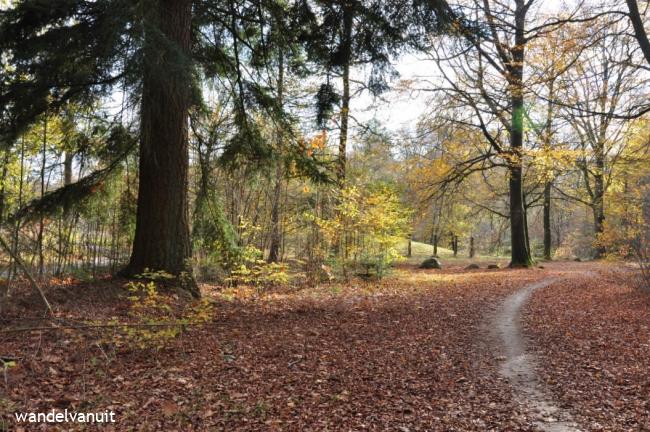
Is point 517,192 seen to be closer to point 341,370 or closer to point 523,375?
point 523,375

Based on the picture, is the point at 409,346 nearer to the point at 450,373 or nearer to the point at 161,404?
the point at 450,373

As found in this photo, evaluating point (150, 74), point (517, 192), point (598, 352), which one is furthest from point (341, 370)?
point (517, 192)

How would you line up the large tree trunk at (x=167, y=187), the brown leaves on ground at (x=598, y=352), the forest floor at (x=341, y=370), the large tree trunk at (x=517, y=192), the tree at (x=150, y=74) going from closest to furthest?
the forest floor at (x=341, y=370), the brown leaves on ground at (x=598, y=352), the tree at (x=150, y=74), the large tree trunk at (x=167, y=187), the large tree trunk at (x=517, y=192)

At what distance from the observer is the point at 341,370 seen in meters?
4.73

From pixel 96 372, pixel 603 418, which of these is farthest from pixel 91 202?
pixel 603 418

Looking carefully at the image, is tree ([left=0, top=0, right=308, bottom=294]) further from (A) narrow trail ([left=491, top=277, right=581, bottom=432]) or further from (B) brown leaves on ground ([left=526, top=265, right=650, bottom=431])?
(B) brown leaves on ground ([left=526, top=265, right=650, bottom=431])

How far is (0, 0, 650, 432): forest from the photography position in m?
3.90

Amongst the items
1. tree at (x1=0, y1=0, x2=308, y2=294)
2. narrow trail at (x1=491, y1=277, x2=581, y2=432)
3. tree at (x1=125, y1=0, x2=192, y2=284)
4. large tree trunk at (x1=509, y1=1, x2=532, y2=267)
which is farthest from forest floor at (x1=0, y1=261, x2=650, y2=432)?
large tree trunk at (x1=509, y1=1, x2=532, y2=267)

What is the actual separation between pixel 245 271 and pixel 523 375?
4.88 metres

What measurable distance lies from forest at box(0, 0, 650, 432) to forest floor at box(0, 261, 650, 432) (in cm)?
3

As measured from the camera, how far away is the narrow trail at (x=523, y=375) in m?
3.67

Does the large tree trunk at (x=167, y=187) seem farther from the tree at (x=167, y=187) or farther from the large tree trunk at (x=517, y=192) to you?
the large tree trunk at (x=517, y=192)

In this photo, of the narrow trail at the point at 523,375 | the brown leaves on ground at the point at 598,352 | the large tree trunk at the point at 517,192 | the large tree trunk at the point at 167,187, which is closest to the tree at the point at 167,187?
the large tree trunk at the point at 167,187

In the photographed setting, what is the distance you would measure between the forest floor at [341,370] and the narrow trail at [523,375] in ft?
0.06
